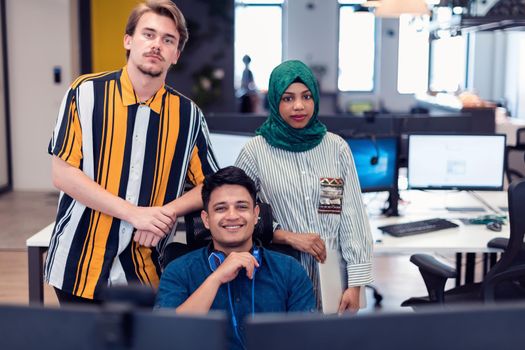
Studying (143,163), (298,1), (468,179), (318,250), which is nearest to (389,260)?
(468,179)

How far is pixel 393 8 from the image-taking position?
205 inches

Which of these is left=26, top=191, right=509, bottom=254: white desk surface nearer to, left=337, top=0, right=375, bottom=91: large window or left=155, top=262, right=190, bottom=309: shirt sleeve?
left=155, top=262, right=190, bottom=309: shirt sleeve

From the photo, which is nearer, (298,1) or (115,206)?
(115,206)

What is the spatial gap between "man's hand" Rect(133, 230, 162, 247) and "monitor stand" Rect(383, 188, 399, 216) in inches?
82.6

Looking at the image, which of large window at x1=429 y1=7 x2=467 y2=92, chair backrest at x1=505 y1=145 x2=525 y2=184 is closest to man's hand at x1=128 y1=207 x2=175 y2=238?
chair backrest at x1=505 y1=145 x2=525 y2=184

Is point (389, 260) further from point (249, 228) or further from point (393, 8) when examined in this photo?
point (249, 228)

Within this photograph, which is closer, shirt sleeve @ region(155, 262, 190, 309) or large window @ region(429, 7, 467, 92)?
shirt sleeve @ region(155, 262, 190, 309)

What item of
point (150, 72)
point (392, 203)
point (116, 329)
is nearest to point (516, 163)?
point (392, 203)

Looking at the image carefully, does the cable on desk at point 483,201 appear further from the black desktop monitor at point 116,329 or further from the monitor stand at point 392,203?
the black desktop monitor at point 116,329

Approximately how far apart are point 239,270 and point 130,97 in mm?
593

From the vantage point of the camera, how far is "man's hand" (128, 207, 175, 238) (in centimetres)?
205

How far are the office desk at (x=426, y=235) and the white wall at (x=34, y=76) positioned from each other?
472cm

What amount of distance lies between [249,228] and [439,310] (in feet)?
4.15

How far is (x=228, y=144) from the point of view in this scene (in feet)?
12.3
